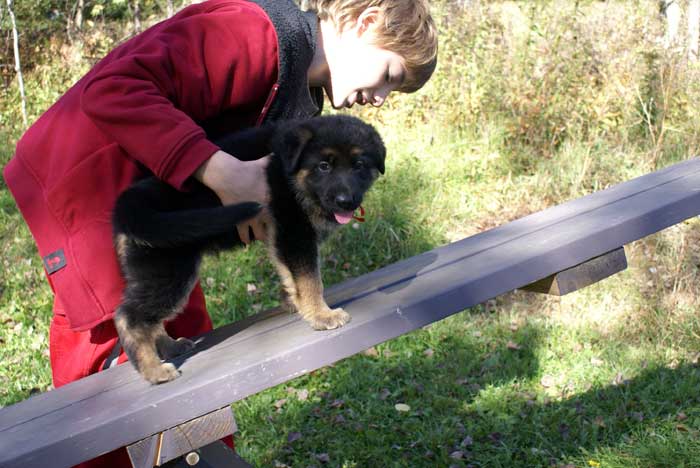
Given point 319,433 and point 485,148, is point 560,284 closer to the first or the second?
point 319,433

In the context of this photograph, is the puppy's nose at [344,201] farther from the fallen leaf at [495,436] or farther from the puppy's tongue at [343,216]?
the fallen leaf at [495,436]

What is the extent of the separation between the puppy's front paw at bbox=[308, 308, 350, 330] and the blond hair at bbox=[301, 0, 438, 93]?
1072 millimetres

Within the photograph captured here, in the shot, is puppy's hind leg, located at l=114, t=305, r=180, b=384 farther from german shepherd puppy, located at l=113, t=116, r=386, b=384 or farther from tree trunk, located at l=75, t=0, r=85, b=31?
tree trunk, located at l=75, t=0, r=85, b=31

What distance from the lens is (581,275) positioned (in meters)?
3.25

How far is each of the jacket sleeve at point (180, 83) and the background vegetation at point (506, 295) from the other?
7.88ft

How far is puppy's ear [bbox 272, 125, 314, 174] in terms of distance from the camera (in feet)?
9.15

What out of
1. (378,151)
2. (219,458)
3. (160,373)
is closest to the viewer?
(160,373)

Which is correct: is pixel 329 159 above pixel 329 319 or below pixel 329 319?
above

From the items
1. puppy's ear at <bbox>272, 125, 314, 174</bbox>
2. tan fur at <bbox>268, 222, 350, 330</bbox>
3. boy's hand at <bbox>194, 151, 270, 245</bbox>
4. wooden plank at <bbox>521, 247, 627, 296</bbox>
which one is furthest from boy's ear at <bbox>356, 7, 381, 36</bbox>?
wooden plank at <bbox>521, 247, 627, 296</bbox>

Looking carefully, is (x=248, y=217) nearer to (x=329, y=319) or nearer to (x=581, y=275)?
(x=329, y=319)

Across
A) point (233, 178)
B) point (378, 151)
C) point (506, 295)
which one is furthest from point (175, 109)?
point (506, 295)

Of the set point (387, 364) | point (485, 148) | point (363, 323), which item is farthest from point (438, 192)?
point (363, 323)

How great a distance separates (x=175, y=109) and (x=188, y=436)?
1.06 m

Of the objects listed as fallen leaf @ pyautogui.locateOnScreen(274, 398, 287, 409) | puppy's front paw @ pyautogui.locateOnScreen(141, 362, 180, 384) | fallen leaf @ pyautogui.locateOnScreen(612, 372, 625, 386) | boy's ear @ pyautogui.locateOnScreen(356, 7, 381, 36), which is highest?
boy's ear @ pyautogui.locateOnScreen(356, 7, 381, 36)
